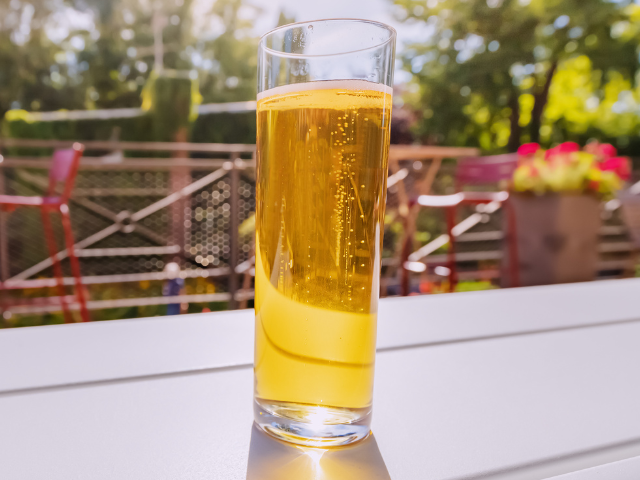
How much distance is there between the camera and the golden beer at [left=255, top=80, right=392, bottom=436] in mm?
293

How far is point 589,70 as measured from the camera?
8773mm

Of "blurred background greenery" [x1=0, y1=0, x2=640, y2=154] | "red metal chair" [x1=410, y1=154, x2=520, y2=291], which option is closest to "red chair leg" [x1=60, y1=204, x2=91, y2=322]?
"red metal chair" [x1=410, y1=154, x2=520, y2=291]

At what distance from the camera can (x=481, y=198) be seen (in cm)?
285

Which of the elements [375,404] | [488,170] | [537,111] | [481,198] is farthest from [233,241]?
[537,111]

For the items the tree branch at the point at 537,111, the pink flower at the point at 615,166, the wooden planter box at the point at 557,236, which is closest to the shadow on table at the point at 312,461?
the wooden planter box at the point at 557,236

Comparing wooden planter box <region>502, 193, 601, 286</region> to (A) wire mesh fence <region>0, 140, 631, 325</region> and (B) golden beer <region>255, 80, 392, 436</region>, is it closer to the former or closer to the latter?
(A) wire mesh fence <region>0, 140, 631, 325</region>

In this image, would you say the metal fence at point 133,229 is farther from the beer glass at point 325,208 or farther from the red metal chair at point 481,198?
the beer glass at point 325,208

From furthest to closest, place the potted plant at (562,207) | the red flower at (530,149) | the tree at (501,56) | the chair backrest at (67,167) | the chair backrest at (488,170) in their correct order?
the tree at (501,56)
the chair backrest at (488,170)
the red flower at (530,149)
the potted plant at (562,207)
the chair backrest at (67,167)

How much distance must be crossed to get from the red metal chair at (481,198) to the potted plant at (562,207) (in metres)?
0.15

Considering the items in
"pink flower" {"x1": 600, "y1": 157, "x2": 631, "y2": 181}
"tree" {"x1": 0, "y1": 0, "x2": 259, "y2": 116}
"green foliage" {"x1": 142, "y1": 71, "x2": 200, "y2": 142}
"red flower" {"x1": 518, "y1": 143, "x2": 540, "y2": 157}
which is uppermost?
"tree" {"x1": 0, "y1": 0, "x2": 259, "y2": 116}

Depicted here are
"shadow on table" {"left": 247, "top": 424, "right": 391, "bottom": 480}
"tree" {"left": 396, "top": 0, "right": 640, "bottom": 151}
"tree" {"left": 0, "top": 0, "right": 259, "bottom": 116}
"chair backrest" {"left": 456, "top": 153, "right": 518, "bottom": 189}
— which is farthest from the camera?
"tree" {"left": 396, "top": 0, "right": 640, "bottom": 151}

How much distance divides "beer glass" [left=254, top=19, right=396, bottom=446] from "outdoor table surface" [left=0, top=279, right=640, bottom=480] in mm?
33

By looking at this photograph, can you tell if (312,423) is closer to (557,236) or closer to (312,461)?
(312,461)

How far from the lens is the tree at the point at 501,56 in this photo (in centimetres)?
798
